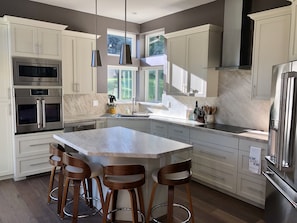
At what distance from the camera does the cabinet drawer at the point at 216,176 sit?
3498 millimetres

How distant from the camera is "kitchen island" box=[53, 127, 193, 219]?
2355 millimetres

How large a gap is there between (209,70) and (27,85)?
2945 mm

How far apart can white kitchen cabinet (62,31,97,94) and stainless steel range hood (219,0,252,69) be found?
2526 mm

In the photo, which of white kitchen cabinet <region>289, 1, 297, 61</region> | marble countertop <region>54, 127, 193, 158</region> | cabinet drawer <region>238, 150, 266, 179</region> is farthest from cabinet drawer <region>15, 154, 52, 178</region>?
white kitchen cabinet <region>289, 1, 297, 61</region>

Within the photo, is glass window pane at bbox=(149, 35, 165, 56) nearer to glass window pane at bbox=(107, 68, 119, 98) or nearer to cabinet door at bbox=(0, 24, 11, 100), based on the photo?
glass window pane at bbox=(107, 68, 119, 98)

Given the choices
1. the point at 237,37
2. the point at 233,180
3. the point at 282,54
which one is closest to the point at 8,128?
the point at 233,180

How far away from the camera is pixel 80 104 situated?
5.06 metres

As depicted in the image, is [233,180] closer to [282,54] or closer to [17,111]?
[282,54]

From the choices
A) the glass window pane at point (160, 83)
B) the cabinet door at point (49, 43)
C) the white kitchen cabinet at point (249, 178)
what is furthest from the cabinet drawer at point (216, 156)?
the cabinet door at point (49, 43)

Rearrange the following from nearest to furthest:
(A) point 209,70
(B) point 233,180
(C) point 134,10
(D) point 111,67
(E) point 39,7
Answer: (B) point 233,180, (A) point 209,70, (E) point 39,7, (C) point 134,10, (D) point 111,67

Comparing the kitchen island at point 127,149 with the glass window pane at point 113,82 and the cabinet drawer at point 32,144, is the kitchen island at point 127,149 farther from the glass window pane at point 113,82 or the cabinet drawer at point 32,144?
the glass window pane at point 113,82

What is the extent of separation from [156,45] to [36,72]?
2.74 meters

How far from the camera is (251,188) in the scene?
3.27 m

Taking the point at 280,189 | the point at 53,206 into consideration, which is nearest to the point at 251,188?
the point at 280,189
